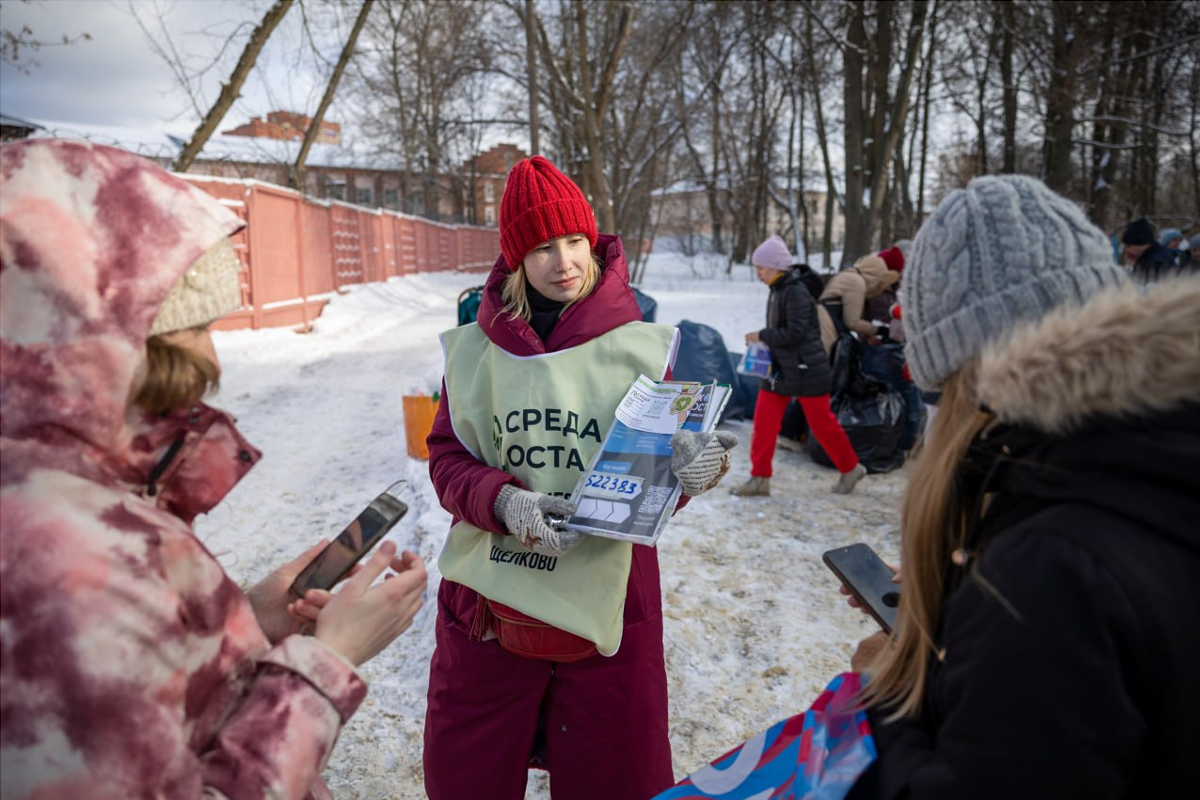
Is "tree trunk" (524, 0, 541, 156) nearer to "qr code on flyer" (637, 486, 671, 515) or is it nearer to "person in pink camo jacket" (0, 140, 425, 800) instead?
"qr code on flyer" (637, 486, 671, 515)

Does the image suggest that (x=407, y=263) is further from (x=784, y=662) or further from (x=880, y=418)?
(x=784, y=662)

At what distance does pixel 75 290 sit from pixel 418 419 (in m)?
5.03

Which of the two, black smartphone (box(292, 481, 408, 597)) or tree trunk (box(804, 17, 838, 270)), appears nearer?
black smartphone (box(292, 481, 408, 597))

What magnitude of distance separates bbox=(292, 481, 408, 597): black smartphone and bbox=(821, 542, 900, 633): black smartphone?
881mm

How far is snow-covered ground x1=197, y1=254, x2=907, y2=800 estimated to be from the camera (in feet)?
9.80

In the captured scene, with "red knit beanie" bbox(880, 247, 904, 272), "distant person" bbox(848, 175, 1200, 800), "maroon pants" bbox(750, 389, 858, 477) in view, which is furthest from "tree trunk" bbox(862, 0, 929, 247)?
"distant person" bbox(848, 175, 1200, 800)

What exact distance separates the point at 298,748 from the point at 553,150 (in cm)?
2316

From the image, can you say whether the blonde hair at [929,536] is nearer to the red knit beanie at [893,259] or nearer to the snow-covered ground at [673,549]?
the snow-covered ground at [673,549]

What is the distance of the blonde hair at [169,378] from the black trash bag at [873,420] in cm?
580

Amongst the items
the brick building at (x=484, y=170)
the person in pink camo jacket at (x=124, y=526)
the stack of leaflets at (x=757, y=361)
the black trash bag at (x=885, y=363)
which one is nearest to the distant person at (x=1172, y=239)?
the black trash bag at (x=885, y=363)

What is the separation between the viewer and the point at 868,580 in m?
1.61

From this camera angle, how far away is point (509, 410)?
1.95m

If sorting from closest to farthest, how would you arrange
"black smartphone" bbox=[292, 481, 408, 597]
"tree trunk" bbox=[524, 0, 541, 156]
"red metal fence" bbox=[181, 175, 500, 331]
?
"black smartphone" bbox=[292, 481, 408, 597] < "red metal fence" bbox=[181, 175, 500, 331] < "tree trunk" bbox=[524, 0, 541, 156]

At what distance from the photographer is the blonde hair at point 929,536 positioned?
43.6 inches
